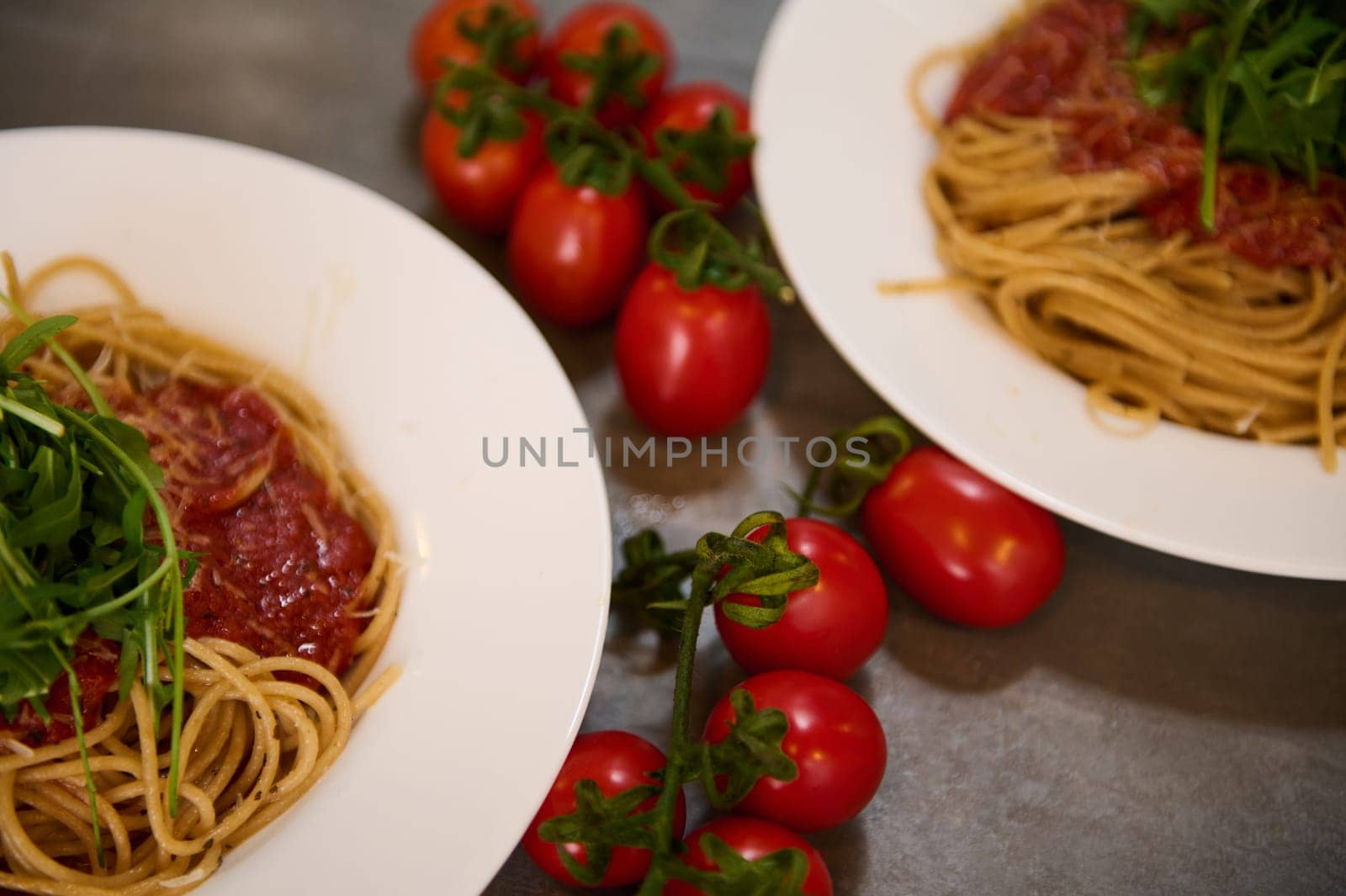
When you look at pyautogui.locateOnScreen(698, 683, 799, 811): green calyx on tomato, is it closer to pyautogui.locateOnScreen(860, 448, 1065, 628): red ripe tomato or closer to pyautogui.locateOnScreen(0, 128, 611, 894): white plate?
pyautogui.locateOnScreen(0, 128, 611, 894): white plate

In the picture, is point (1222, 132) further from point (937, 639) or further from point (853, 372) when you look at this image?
point (937, 639)

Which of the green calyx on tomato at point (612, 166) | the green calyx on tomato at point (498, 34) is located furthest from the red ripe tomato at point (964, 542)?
the green calyx on tomato at point (498, 34)

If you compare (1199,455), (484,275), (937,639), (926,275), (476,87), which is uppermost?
(476,87)

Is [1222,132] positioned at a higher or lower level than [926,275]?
higher

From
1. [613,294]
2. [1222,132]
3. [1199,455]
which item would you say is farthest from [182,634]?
[1222,132]

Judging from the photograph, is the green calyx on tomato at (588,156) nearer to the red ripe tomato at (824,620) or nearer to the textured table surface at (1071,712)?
the textured table surface at (1071,712)
